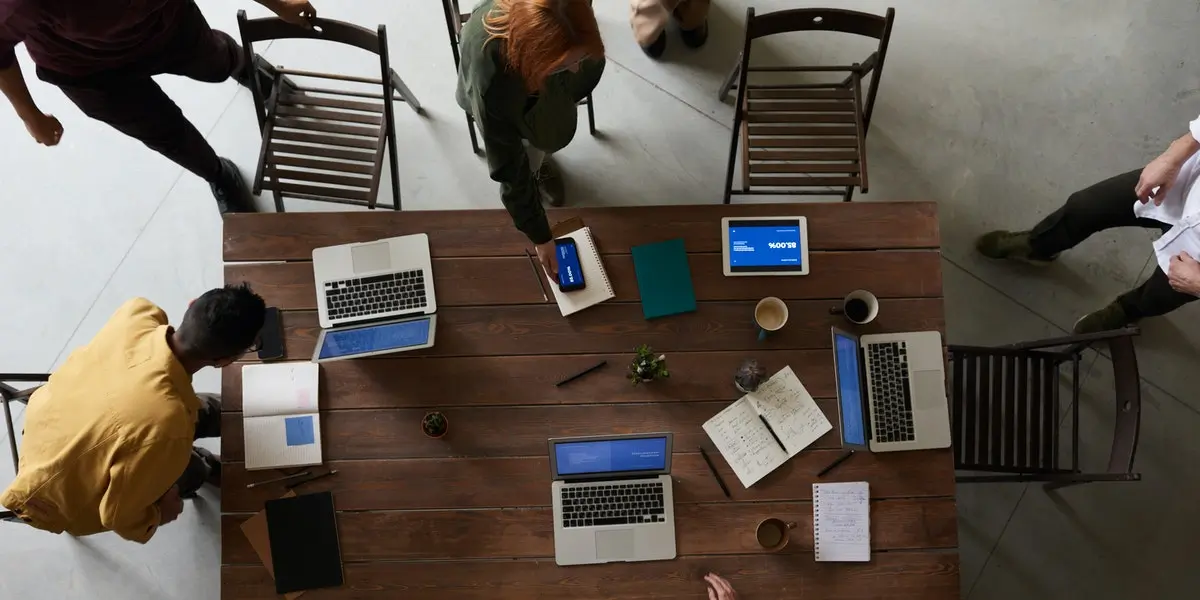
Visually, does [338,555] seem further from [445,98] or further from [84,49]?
[445,98]

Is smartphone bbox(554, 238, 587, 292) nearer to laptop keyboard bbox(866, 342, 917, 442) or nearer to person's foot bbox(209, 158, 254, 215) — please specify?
laptop keyboard bbox(866, 342, 917, 442)

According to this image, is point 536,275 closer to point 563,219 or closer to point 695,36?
point 563,219

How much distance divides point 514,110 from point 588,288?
0.67 meters

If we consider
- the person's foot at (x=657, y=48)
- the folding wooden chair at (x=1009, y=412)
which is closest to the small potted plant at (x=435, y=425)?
the folding wooden chair at (x=1009, y=412)

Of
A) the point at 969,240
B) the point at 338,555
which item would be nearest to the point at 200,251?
the point at 338,555

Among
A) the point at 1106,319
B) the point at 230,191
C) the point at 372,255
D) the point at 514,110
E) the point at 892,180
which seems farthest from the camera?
the point at 892,180

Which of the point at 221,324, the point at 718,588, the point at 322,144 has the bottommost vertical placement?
the point at 718,588

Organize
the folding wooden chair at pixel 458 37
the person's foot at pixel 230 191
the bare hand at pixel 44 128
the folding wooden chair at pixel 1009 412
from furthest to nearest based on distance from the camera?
the person's foot at pixel 230 191 < the folding wooden chair at pixel 458 37 < the folding wooden chair at pixel 1009 412 < the bare hand at pixel 44 128

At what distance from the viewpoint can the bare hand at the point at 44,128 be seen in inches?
83.6

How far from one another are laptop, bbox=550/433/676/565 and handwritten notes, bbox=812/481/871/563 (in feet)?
1.34

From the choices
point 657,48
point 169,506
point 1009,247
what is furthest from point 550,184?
point 1009,247

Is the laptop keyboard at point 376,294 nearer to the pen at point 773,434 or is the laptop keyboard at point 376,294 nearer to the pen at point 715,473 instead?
the pen at point 715,473

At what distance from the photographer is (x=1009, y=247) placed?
275 cm

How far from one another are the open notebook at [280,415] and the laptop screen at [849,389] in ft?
4.96
